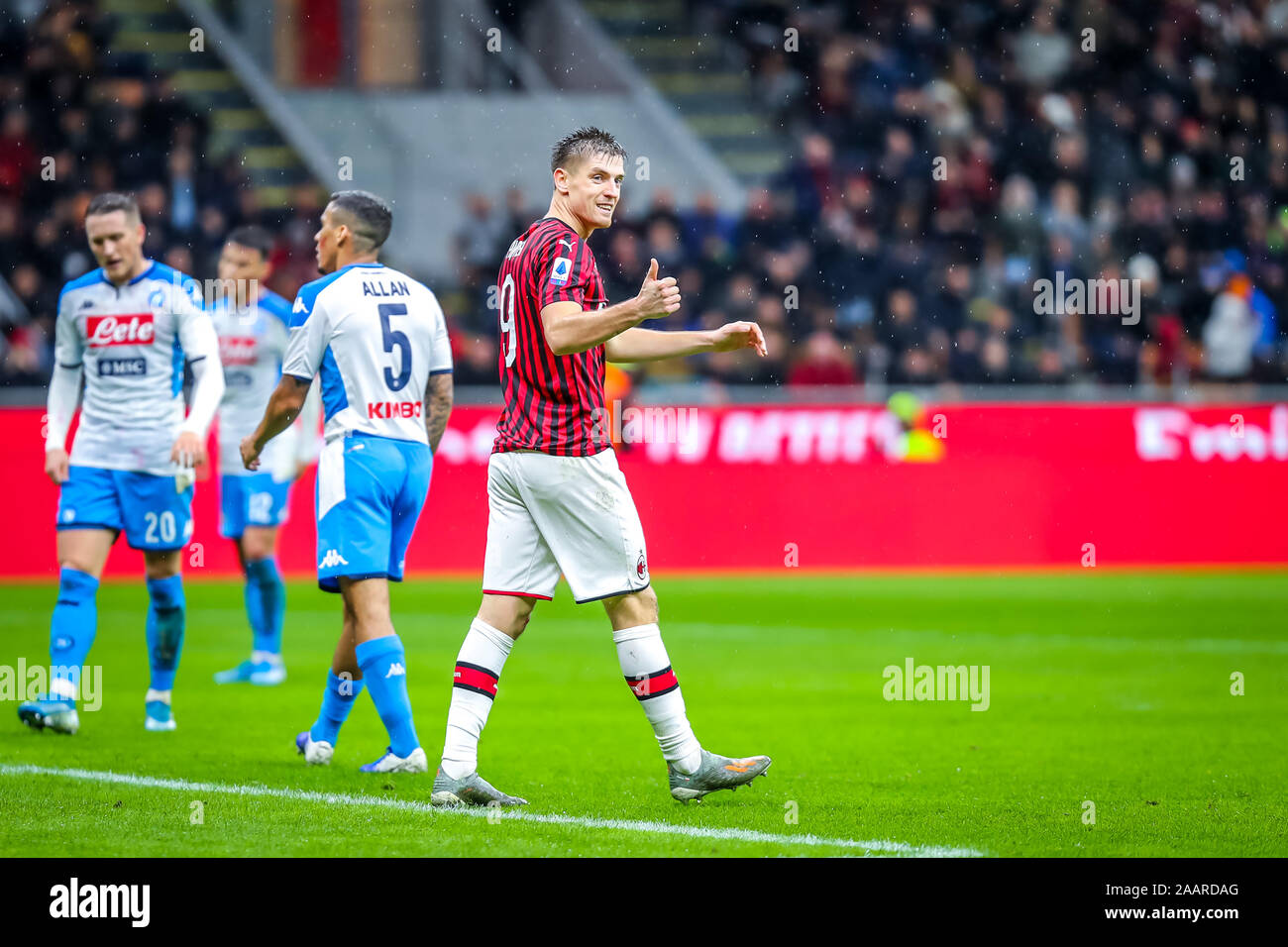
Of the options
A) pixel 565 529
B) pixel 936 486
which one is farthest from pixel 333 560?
pixel 936 486

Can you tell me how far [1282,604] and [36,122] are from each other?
13823mm

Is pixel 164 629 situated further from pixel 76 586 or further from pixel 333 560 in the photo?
pixel 333 560

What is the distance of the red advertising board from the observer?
51.9 feet

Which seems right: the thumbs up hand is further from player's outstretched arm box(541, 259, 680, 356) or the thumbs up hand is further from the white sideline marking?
the white sideline marking

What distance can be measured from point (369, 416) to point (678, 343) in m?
1.44

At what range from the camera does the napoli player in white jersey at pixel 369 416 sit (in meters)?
6.56

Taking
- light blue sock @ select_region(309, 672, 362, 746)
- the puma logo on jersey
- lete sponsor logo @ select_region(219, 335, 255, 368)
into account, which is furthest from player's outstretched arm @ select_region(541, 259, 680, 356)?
lete sponsor logo @ select_region(219, 335, 255, 368)

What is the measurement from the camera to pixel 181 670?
10.4 metres

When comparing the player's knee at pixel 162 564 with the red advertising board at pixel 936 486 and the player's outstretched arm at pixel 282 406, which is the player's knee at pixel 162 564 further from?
the red advertising board at pixel 936 486

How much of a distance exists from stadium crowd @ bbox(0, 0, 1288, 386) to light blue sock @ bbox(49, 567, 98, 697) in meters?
9.09

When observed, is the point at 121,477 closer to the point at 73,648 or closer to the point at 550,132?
the point at 73,648

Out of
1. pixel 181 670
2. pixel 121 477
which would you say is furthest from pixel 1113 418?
pixel 121 477

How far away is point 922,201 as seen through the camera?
69.2 feet

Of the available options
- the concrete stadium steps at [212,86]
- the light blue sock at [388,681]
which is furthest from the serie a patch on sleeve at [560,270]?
the concrete stadium steps at [212,86]
